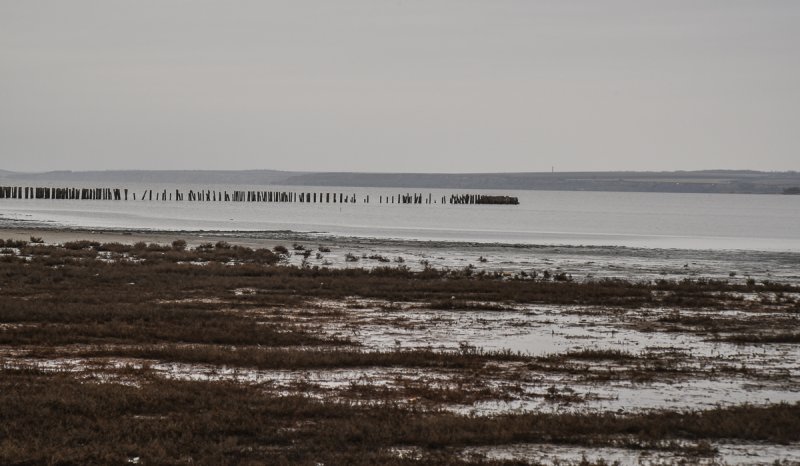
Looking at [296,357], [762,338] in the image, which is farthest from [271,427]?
[762,338]

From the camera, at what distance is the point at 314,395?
13250mm

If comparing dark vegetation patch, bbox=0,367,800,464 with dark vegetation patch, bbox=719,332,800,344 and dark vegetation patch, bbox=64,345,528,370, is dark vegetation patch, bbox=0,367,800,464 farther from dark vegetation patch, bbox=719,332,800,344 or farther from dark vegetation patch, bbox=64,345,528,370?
dark vegetation patch, bbox=719,332,800,344

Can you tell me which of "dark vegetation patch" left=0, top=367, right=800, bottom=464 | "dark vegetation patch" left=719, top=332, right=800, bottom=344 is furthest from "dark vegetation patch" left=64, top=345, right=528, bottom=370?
"dark vegetation patch" left=719, top=332, right=800, bottom=344

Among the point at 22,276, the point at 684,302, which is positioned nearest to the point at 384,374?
the point at 684,302

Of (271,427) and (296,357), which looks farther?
(296,357)

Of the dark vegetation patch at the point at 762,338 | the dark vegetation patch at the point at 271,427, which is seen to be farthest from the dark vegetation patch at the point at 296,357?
the dark vegetation patch at the point at 762,338

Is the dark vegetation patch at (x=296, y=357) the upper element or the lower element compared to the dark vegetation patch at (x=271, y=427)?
lower

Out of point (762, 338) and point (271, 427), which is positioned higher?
point (271, 427)

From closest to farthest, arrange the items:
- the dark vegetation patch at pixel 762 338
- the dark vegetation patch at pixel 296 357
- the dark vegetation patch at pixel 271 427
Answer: the dark vegetation patch at pixel 271 427 → the dark vegetation patch at pixel 296 357 → the dark vegetation patch at pixel 762 338

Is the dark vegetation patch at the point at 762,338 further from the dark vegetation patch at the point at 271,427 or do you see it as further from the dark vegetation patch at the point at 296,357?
the dark vegetation patch at the point at 271,427

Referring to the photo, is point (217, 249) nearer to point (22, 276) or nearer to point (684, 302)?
point (22, 276)

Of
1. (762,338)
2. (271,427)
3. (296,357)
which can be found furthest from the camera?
(762,338)

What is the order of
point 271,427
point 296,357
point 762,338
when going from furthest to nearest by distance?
point 762,338, point 296,357, point 271,427

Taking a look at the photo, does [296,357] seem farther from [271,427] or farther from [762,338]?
[762,338]
